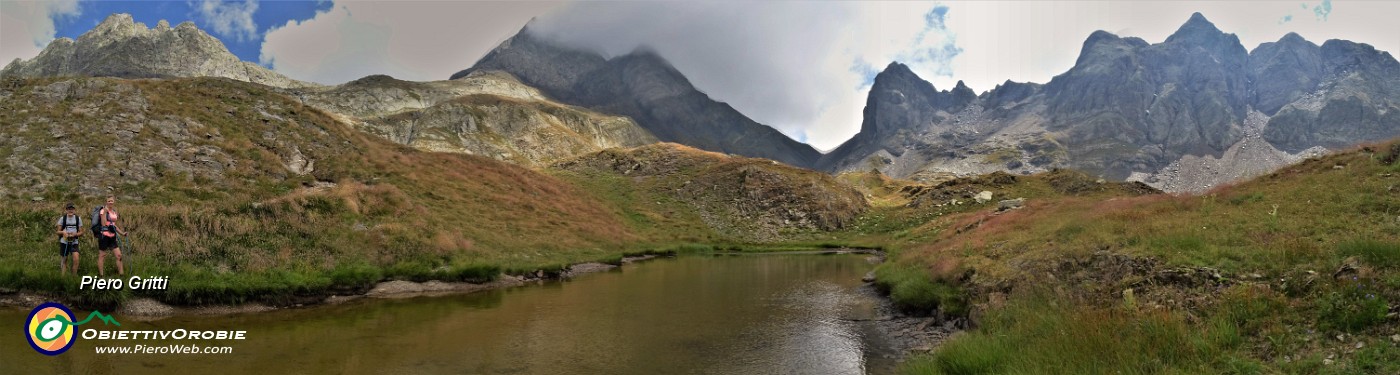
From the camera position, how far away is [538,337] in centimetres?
1920

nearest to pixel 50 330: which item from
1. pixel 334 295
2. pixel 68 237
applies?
pixel 68 237

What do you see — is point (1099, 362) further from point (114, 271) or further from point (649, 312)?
point (114, 271)

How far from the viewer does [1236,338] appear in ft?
32.2

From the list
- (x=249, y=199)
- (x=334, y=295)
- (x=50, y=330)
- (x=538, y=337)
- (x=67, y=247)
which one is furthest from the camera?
(x=249, y=199)

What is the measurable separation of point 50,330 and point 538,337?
12433mm

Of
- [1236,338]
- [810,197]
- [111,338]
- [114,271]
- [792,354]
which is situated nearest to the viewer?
[1236,338]

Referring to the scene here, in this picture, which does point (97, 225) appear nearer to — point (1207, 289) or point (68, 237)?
point (68, 237)

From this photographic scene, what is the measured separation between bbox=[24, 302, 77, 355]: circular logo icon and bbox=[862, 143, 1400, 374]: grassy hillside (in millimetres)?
21312

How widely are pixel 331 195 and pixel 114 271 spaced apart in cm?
1276

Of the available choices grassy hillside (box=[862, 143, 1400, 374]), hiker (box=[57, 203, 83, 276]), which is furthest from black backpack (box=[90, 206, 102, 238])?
grassy hillside (box=[862, 143, 1400, 374])

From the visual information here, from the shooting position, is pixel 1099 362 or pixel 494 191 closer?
pixel 1099 362

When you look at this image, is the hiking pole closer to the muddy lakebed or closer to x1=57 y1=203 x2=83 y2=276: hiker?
x1=57 y1=203 x2=83 y2=276: hiker

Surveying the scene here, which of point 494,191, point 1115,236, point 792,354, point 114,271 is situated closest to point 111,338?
point 114,271

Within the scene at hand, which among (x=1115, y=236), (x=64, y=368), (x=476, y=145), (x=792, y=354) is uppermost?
(x=476, y=145)
